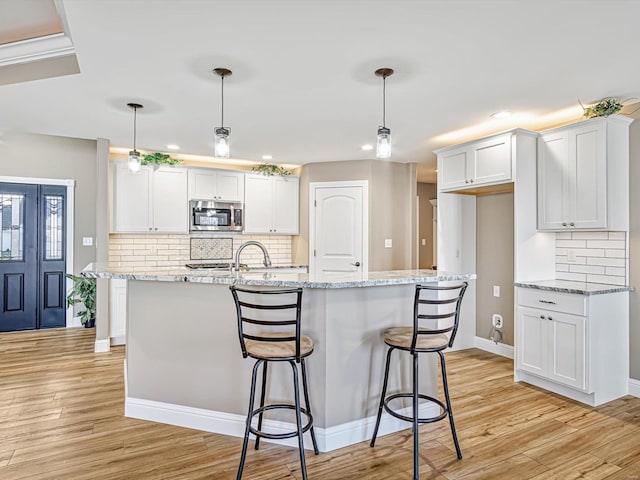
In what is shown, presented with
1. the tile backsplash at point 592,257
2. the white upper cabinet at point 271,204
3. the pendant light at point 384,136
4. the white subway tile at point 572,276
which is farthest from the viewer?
the white upper cabinet at point 271,204

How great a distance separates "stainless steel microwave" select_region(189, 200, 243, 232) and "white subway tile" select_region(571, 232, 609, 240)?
13.1 feet

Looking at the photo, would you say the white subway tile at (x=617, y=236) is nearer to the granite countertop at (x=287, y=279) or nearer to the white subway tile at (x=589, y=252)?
the white subway tile at (x=589, y=252)

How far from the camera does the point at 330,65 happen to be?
2549 millimetres

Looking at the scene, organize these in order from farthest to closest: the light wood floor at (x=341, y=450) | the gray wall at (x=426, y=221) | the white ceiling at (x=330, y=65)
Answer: the gray wall at (x=426, y=221), the light wood floor at (x=341, y=450), the white ceiling at (x=330, y=65)

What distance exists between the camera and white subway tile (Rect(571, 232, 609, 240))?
3.43 meters

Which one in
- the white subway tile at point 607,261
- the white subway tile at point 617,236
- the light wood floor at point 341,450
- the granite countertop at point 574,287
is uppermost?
the white subway tile at point 617,236

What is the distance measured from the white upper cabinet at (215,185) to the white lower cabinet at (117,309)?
4.74 ft

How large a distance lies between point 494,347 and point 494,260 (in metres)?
0.98

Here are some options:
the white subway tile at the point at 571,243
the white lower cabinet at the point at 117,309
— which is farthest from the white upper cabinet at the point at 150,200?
the white subway tile at the point at 571,243

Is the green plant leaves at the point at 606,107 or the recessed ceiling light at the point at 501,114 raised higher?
the recessed ceiling light at the point at 501,114

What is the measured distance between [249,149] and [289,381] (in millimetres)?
3175

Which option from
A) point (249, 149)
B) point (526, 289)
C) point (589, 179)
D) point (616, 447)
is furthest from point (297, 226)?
point (616, 447)

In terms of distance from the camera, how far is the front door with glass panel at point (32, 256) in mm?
5293

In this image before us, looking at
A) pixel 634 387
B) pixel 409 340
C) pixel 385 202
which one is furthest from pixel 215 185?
pixel 634 387
